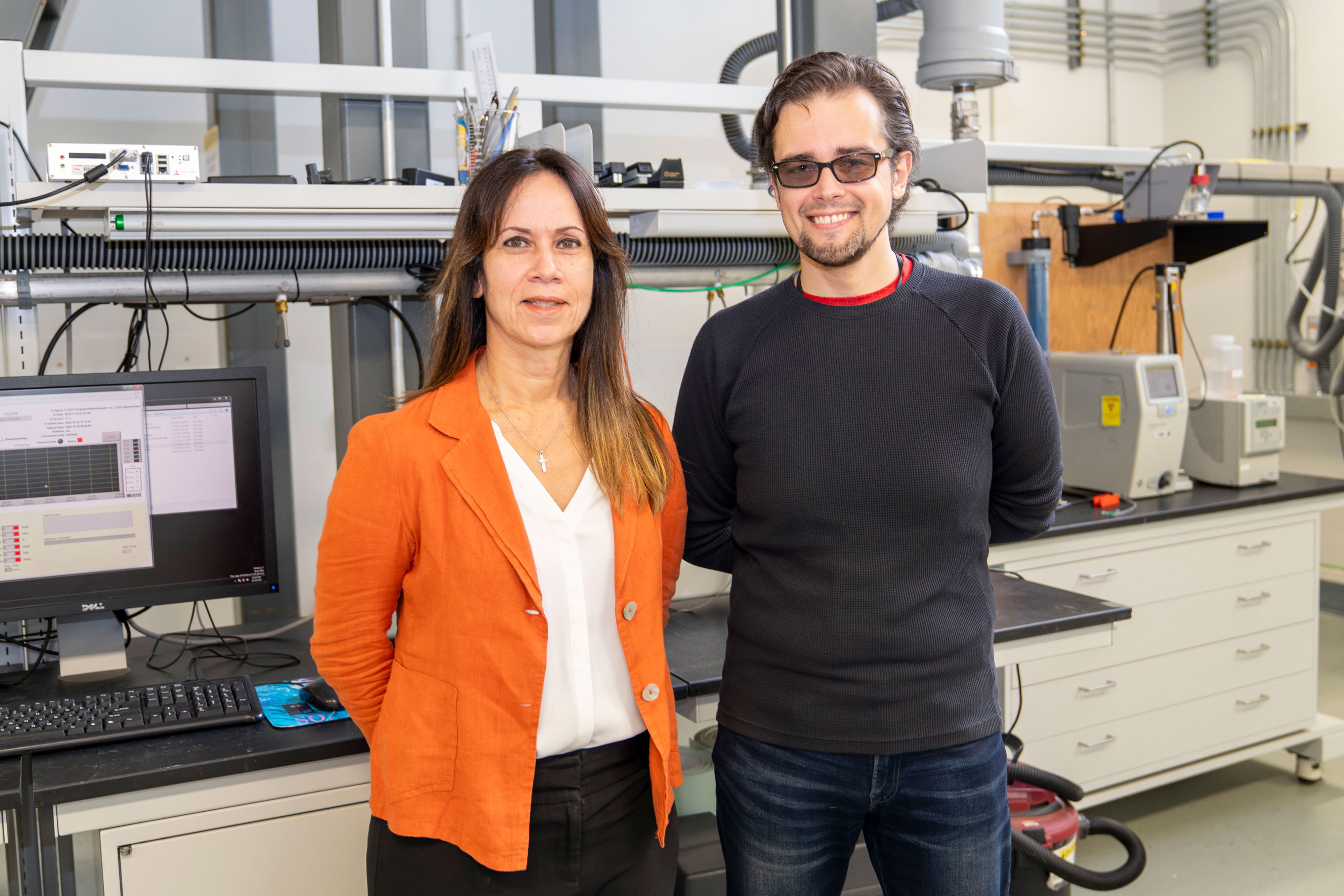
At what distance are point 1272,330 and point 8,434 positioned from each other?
516 cm

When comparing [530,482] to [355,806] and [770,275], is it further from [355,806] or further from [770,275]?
[770,275]

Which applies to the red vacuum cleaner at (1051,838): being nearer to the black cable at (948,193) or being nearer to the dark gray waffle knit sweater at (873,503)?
the dark gray waffle knit sweater at (873,503)

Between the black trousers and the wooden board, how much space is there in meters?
2.77

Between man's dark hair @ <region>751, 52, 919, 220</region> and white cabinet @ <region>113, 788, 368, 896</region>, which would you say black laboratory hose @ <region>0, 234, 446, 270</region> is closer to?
man's dark hair @ <region>751, 52, 919, 220</region>

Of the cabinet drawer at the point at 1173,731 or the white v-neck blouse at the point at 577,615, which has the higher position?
the white v-neck blouse at the point at 577,615

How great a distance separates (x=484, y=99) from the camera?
1.84 m

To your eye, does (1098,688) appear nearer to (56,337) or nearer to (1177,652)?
(1177,652)

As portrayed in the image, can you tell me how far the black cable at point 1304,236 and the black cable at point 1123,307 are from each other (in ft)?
4.31

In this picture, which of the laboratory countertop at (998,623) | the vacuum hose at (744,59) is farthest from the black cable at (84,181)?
the vacuum hose at (744,59)

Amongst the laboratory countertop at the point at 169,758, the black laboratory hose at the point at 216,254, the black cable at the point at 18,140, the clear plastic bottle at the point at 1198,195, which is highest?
the clear plastic bottle at the point at 1198,195

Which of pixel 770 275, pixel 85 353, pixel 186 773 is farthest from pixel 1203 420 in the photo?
pixel 85 353

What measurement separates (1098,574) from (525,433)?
2.02m

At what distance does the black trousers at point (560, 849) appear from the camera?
3.84ft

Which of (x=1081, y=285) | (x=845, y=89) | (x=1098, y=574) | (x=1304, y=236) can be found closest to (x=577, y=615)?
(x=845, y=89)
